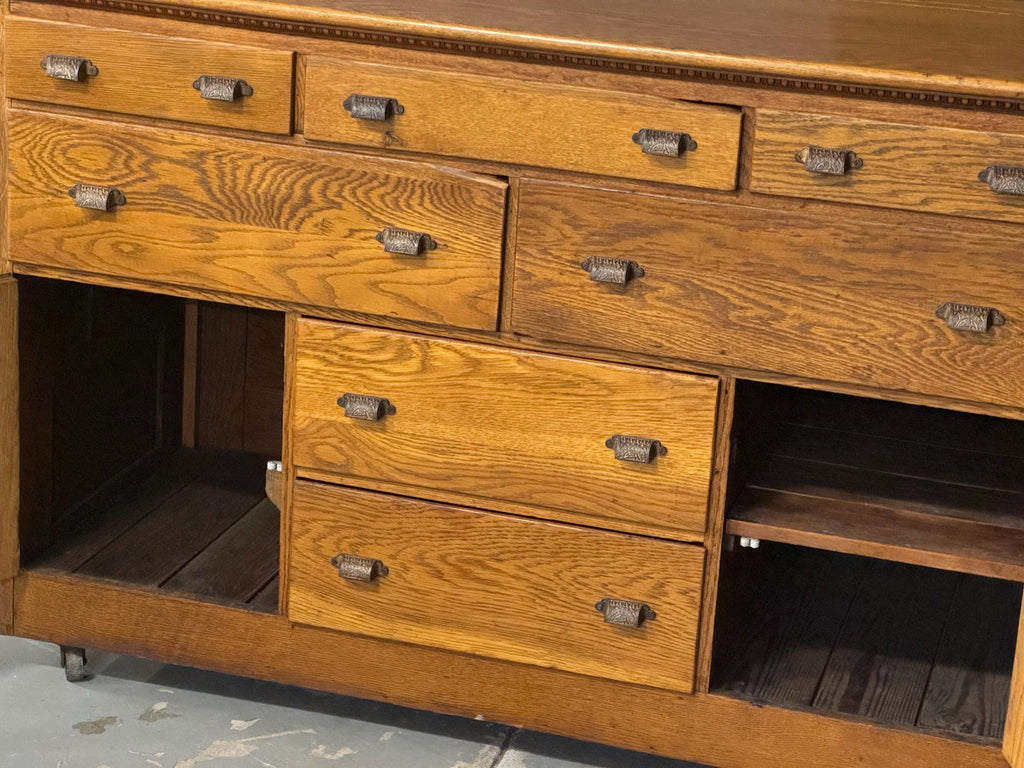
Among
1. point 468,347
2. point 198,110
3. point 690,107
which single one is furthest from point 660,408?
point 198,110

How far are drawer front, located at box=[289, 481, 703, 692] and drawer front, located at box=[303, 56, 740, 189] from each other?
0.52 metres

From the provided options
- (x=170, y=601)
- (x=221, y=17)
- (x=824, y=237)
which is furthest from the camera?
(x=170, y=601)

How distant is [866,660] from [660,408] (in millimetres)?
628

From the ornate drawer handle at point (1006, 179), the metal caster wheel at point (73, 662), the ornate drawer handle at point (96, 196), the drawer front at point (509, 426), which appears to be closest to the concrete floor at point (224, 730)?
the metal caster wheel at point (73, 662)

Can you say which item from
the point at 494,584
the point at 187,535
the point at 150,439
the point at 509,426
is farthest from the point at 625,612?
the point at 150,439

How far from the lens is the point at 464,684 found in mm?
2268

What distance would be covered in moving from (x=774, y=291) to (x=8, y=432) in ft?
3.97

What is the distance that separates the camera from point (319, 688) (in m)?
2.34

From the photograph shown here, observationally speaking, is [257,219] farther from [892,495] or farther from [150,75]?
[892,495]

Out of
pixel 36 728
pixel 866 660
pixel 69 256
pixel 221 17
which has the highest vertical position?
pixel 221 17

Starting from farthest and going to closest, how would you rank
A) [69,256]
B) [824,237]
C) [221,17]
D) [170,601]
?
[170,601]
[69,256]
[221,17]
[824,237]

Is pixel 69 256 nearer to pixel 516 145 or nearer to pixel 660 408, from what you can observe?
pixel 516 145

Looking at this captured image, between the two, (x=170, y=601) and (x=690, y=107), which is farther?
(x=170, y=601)

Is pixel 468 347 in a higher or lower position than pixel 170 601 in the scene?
higher
